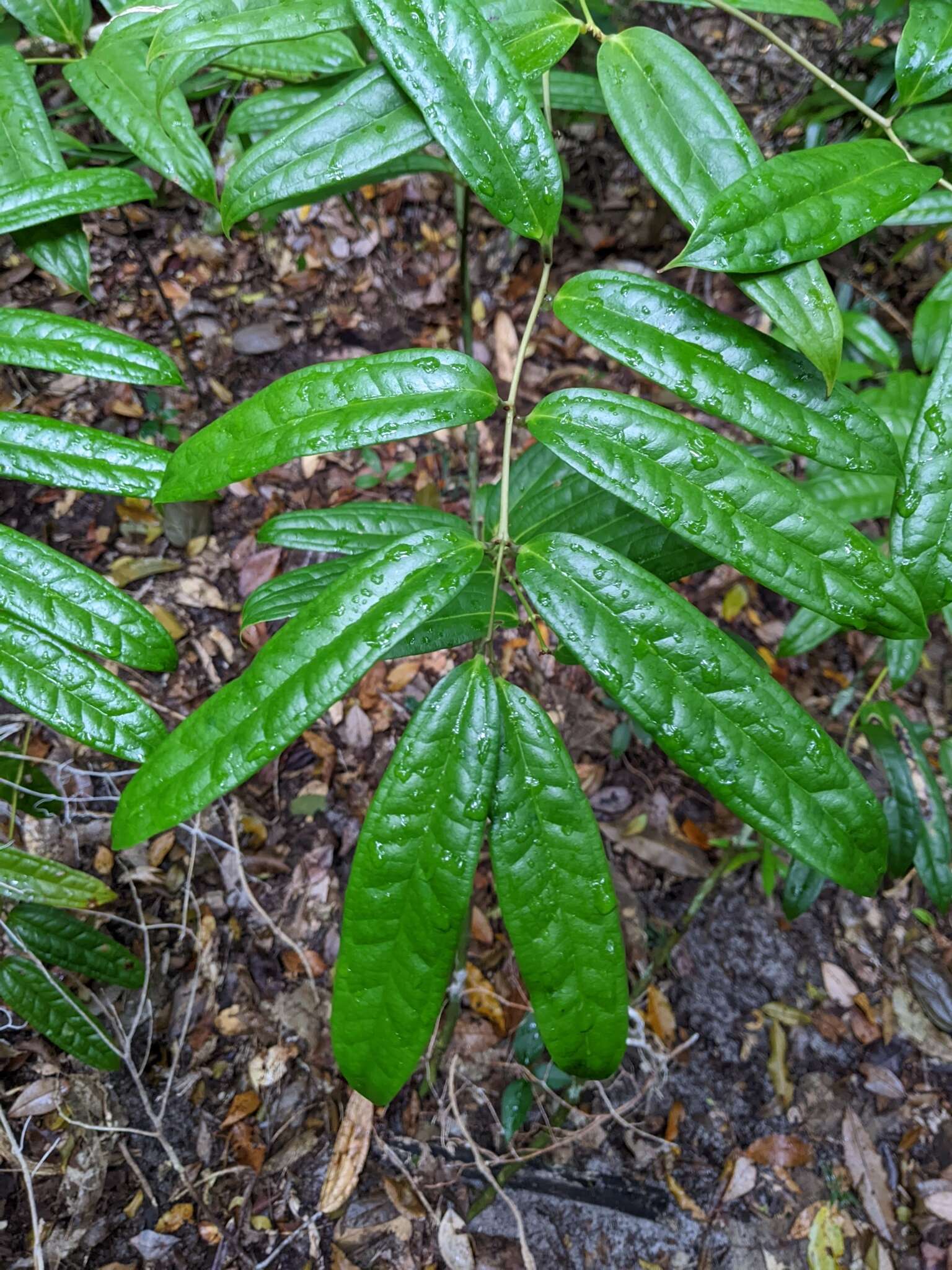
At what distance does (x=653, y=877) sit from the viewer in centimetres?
179

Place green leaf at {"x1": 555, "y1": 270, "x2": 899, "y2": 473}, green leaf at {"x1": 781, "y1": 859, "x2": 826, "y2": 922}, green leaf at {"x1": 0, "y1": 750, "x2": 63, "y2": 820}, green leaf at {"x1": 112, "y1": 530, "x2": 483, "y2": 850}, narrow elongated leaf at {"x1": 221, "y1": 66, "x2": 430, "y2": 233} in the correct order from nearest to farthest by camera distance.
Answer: green leaf at {"x1": 112, "y1": 530, "x2": 483, "y2": 850} < green leaf at {"x1": 555, "y1": 270, "x2": 899, "y2": 473} < narrow elongated leaf at {"x1": 221, "y1": 66, "x2": 430, "y2": 233} < green leaf at {"x1": 0, "y1": 750, "x2": 63, "y2": 820} < green leaf at {"x1": 781, "y1": 859, "x2": 826, "y2": 922}

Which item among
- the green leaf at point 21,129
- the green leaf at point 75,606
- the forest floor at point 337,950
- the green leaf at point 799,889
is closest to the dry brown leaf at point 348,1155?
the forest floor at point 337,950

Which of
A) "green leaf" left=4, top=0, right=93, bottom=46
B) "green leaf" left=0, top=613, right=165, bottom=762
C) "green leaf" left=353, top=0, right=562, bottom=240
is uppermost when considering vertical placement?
"green leaf" left=4, top=0, right=93, bottom=46

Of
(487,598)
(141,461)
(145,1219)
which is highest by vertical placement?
(141,461)

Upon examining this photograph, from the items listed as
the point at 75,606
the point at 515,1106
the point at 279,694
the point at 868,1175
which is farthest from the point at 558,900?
the point at 868,1175

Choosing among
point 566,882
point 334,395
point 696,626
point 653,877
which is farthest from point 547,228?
point 653,877

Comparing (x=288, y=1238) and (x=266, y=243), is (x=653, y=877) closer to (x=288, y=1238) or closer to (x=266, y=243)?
(x=288, y=1238)

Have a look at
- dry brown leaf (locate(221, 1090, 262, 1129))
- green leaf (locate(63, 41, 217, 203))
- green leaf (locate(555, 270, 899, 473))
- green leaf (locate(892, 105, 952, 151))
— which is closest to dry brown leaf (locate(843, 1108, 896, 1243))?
dry brown leaf (locate(221, 1090, 262, 1129))

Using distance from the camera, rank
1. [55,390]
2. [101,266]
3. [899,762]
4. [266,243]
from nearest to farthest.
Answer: [899,762]
[55,390]
[101,266]
[266,243]

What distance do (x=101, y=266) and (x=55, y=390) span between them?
45 centimetres

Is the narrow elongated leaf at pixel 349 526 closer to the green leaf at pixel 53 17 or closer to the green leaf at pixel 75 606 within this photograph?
the green leaf at pixel 75 606

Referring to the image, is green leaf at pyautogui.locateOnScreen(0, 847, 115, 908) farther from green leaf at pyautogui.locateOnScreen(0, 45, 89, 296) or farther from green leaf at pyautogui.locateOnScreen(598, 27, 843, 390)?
green leaf at pyautogui.locateOnScreen(598, 27, 843, 390)

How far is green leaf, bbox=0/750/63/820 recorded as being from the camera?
1181mm

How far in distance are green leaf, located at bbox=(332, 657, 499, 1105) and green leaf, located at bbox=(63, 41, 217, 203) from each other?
751mm
